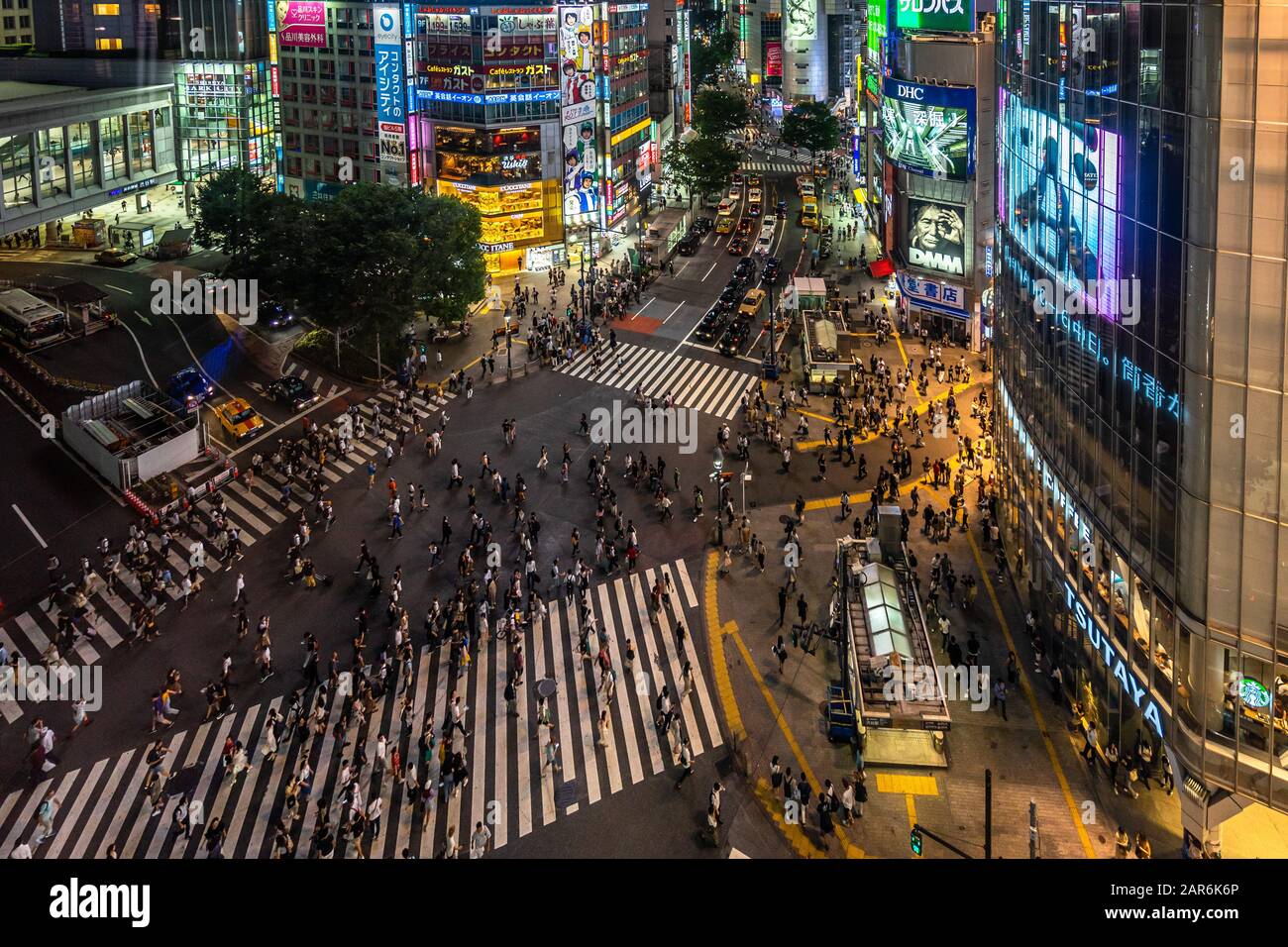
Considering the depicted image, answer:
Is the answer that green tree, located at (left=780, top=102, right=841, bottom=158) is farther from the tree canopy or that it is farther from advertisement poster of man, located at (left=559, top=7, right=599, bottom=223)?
the tree canopy

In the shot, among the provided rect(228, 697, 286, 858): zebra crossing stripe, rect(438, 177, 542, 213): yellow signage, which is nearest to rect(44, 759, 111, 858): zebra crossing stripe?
rect(228, 697, 286, 858): zebra crossing stripe

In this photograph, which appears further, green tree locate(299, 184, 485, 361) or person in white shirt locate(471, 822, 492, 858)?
green tree locate(299, 184, 485, 361)

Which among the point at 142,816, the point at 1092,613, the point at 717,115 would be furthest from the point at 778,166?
the point at 142,816

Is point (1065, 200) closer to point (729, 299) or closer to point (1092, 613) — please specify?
point (1092, 613)

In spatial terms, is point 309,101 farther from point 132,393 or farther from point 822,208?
point 822,208

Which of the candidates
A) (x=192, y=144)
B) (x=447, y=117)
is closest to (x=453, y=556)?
(x=447, y=117)

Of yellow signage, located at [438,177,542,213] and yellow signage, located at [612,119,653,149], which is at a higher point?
yellow signage, located at [612,119,653,149]
